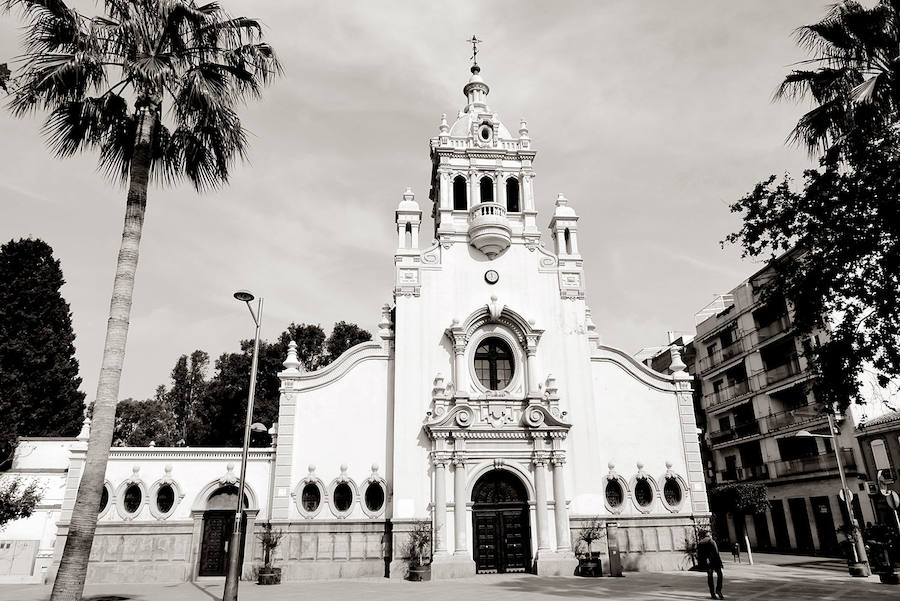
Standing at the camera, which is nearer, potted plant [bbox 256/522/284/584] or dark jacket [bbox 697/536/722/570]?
dark jacket [bbox 697/536/722/570]

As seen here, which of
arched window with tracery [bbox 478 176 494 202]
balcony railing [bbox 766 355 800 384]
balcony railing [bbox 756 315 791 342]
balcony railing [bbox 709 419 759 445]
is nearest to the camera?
arched window with tracery [bbox 478 176 494 202]

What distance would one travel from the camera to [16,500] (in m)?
24.7

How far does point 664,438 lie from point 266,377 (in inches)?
1119

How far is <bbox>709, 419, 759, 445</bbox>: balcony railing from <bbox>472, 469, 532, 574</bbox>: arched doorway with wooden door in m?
24.8

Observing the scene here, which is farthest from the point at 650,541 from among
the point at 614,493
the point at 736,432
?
the point at 736,432

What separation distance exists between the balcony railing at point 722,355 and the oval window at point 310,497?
33.0 meters

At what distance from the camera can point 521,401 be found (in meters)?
25.7

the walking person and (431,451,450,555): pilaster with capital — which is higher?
(431,451,450,555): pilaster with capital

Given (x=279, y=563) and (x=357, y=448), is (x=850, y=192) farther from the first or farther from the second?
(x=279, y=563)

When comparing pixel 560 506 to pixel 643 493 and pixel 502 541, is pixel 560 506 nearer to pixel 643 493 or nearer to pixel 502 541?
pixel 502 541

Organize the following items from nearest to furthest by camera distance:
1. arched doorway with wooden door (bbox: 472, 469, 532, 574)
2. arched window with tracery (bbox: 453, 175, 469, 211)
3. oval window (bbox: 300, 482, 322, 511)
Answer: arched doorway with wooden door (bbox: 472, 469, 532, 574)
oval window (bbox: 300, 482, 322, 511)
arched window with tracery (bbox: 453, 175, 469, 211)

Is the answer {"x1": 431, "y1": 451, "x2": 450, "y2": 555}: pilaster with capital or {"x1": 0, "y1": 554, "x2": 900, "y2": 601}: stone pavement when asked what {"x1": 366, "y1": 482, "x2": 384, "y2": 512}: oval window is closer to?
{"x1": 431, "y1": 451, "x2": 450, "y2": 555}: pilaster with capital

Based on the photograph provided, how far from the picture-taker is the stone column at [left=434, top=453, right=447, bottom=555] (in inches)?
914

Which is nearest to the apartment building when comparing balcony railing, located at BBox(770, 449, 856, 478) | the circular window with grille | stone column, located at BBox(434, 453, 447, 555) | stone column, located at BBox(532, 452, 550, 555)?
balcony railing, located at BBox(770, 449, 856, 478)
